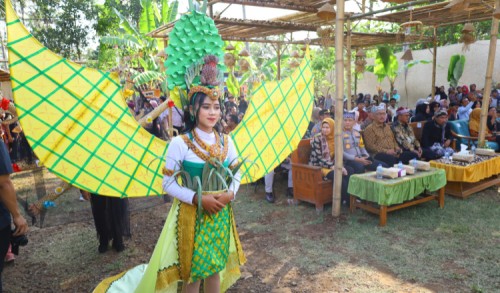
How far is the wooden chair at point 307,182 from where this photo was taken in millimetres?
4840

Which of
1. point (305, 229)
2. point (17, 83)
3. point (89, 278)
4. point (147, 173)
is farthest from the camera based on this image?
point (305, 229)

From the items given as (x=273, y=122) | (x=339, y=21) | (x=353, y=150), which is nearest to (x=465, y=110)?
(x=353, y=150)

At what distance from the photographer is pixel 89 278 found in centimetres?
331

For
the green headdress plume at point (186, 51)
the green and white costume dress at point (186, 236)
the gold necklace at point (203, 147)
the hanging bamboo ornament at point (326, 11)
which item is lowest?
the green and white costume dress at point (186, 236)

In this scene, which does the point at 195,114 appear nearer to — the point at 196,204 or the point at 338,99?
the point at 196,204

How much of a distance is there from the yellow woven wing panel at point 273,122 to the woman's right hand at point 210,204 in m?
0.63

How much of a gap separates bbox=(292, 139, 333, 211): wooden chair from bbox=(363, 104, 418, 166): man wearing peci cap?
1333 mm

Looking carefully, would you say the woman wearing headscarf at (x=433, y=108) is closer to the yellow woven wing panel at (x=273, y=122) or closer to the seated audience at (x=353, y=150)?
the seated audience at (x=353, y=150)

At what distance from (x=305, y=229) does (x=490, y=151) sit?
364 centimetres

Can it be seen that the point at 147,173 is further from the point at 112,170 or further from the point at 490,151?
the point at 490,151

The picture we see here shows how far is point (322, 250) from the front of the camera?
3.77 metres

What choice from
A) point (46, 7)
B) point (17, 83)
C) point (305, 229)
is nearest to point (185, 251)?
point (17, 83)

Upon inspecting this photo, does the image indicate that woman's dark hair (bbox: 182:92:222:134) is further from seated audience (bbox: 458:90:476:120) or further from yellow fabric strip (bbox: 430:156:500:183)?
seated audience (bbox: 458:90:476:120)

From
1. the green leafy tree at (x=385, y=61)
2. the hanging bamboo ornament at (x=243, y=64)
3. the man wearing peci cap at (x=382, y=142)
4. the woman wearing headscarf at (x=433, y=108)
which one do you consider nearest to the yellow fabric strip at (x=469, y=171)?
the man wearing peci cap at (x=382, y=142)
